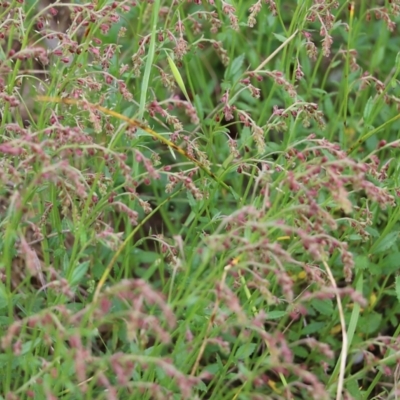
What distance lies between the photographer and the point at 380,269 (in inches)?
106

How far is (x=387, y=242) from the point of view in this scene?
2631 mm

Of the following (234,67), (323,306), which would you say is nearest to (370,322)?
(323,306)

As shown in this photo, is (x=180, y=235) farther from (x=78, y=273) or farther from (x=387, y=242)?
(x=387, y=242)

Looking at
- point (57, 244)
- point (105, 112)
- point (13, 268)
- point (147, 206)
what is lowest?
point (13, 268)

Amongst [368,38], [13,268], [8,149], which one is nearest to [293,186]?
[8,149]

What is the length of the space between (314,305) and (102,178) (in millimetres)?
813

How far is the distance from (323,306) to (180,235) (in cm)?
59

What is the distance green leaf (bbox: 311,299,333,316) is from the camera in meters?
2.67

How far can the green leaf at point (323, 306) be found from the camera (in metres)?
2.67

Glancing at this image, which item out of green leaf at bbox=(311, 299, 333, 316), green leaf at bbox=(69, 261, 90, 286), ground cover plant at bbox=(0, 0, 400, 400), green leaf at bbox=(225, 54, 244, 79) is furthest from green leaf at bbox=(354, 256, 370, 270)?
green leaf at bbox=(69, 261, 90, 286)

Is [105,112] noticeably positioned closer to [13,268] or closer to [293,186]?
[293,186]

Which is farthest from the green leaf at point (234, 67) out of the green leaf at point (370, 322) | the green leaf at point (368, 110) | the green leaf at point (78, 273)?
the green leaf at point (78, 273)

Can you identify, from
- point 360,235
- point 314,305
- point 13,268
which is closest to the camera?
point 360,235

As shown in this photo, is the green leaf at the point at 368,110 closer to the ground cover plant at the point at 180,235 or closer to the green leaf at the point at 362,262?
the ground cover plant at the point at 180,235
